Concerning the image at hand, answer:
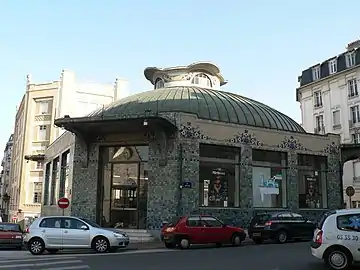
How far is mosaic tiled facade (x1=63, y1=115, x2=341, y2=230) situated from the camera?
22891mm

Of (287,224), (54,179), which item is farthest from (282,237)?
(54,179)

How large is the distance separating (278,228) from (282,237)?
491 mm

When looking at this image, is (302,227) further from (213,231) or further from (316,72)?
(316,72)

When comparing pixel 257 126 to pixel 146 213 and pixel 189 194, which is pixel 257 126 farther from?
pixel 146 213

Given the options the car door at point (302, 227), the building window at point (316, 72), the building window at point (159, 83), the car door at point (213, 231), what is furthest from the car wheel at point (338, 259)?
the building window at point (316, 72)

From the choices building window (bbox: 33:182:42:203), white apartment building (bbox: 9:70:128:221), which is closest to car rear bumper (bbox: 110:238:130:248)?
white apartment building (bbox: 9:70:128:221)

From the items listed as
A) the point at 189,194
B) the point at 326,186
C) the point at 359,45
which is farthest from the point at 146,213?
the point at 359,45

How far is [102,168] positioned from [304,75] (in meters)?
37.9

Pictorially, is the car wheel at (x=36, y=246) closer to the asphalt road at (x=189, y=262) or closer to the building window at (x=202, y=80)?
the asphalt road at (x=189, y=262)

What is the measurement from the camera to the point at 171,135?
2334 cm

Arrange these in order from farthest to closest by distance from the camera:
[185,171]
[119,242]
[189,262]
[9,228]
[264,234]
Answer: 1. [9,228]
2. [185,171]
3. [264,234]
4. [119,242]
5. [189,262]

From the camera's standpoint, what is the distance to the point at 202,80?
32594mm

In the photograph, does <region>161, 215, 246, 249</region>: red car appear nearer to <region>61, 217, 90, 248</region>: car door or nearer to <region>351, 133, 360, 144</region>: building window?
<region>61, 217, 90, 248</region>: car door

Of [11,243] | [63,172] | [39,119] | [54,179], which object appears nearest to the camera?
[11,243]
